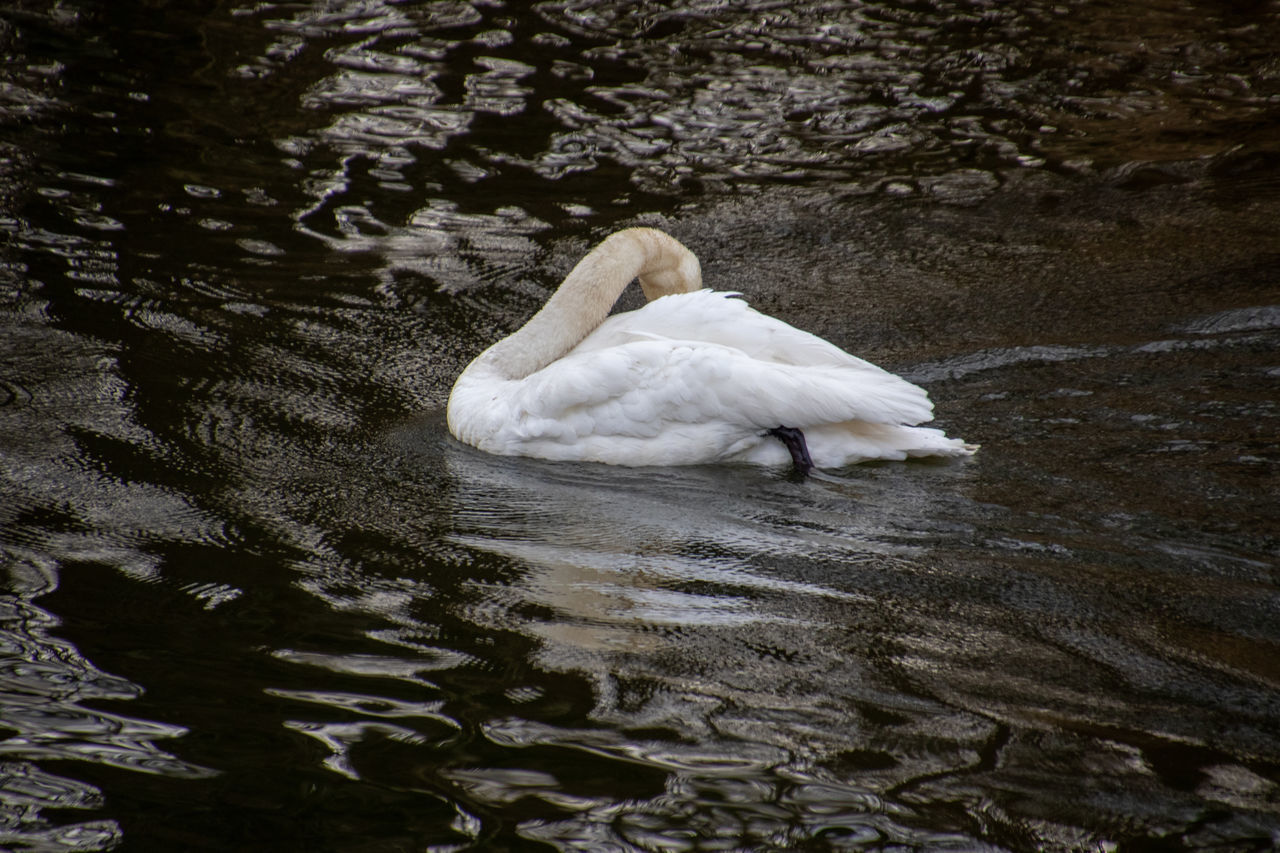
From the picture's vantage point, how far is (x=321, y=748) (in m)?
2.92

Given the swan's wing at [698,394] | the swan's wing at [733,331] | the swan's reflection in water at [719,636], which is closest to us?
the swan's reflection in water at [719,636]

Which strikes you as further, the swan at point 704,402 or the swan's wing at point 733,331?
the swan's wing at point 733,331

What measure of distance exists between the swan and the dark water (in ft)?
0.54

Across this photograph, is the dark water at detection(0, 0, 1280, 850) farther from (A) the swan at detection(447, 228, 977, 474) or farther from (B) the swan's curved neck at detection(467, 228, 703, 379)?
(B) the swan's curved neck at detection(467, 228, 703, 379)

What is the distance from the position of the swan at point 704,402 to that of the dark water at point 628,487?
0.16 meters

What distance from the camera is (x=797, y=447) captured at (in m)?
5.03

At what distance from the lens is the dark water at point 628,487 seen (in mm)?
2795

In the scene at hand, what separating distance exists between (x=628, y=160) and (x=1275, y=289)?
4.77 m

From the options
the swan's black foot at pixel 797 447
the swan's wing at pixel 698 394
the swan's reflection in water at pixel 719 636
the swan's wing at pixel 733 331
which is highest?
the swan's wing at pixel 733 331

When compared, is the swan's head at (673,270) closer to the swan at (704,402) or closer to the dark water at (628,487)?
the swan at (704,402)

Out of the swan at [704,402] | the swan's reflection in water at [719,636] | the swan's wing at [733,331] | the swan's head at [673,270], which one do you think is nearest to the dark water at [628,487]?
the swan's reflection in water at [719,636]

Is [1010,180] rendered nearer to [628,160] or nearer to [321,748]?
[628,160]

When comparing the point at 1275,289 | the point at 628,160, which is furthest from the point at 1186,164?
the point at 628,160

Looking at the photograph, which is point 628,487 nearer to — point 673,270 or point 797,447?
point 797,447
